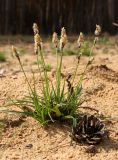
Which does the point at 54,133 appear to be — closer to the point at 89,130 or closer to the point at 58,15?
the point at 89,130

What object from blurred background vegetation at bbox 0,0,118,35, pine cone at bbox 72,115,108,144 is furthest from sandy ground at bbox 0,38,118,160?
blurred background vegetation at bbox 0,0,118,35

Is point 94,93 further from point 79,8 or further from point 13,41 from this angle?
point 79,8

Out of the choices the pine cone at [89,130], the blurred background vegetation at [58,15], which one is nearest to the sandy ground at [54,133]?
the pine cone at [89,130]

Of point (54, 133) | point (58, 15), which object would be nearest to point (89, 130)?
point (54, 133)

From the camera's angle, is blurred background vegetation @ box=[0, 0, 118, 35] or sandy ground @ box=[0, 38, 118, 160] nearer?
sandy ground @ box=[0, 38, 118, 160]

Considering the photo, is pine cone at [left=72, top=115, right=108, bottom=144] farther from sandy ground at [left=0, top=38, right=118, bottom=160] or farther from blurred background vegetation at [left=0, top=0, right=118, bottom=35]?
blurred background vegetation at [left=0, top=0, right=118, bottom=35]

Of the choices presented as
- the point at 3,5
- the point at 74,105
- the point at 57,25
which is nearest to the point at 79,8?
the point at 57,25
